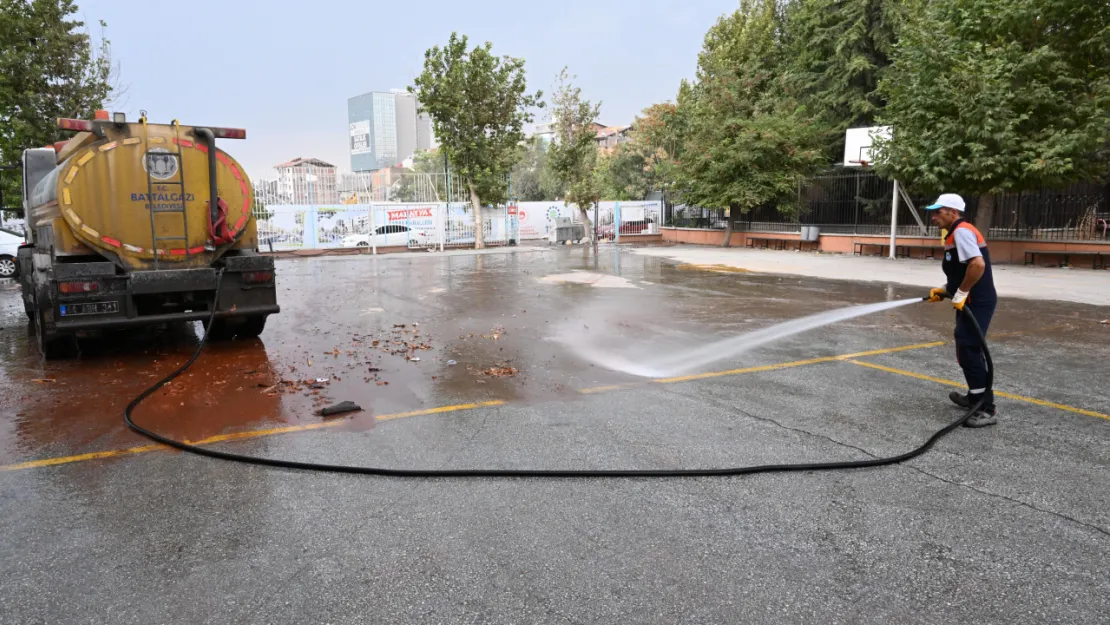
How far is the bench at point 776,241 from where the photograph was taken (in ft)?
91.0

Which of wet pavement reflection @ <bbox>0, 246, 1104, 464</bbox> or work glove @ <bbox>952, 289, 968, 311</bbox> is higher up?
work glove @ <bbox>952, 289, 968, 311</bbox>

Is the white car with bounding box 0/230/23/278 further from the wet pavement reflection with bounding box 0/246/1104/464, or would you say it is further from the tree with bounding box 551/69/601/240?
the tree with bounding box 551/69/601/240

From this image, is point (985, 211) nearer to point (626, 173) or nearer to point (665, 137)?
point (665, 137)

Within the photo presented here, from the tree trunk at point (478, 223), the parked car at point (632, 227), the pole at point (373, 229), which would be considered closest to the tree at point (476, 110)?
the tree trunk at point (478, 223)

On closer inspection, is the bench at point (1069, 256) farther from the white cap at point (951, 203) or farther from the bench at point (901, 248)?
the white cap at point (951, 203)

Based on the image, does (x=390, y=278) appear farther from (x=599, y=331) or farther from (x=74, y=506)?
(x=74, y=506)

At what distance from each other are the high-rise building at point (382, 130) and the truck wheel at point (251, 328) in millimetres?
136313

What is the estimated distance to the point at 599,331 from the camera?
10.1m

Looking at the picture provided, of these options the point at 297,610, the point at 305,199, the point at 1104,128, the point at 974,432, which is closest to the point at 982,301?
the point at 974,432

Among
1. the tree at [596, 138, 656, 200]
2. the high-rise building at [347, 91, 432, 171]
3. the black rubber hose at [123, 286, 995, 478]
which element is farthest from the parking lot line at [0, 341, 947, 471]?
the high-rise building at [347, 91, 432, 171]

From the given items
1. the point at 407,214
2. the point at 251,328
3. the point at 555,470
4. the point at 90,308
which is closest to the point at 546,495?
the point at 555,470

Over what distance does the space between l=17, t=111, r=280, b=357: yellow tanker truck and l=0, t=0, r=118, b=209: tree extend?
1715cm

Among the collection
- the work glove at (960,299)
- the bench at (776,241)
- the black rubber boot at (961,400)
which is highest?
the bench at (776,241)

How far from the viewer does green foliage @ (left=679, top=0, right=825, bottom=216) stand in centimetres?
2728
